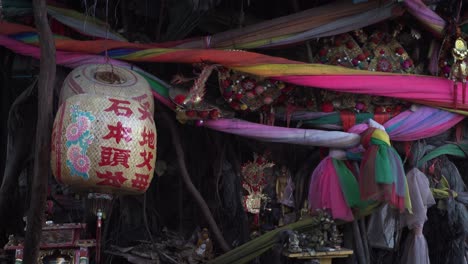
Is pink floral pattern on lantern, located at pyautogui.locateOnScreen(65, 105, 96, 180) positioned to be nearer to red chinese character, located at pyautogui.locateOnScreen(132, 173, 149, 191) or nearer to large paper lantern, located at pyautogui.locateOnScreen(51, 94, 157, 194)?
large paper lantern, located at pyautogui.locateOnScreen(51, 94, 157, 194)

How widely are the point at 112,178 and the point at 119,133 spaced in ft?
1.00

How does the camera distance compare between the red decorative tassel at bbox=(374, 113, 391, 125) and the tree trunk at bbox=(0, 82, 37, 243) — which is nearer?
the tree trunk at bbox=(0, 82, 37, 243)

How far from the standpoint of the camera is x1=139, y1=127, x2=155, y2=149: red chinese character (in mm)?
4002

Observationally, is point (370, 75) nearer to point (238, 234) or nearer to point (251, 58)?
point (251, 58)

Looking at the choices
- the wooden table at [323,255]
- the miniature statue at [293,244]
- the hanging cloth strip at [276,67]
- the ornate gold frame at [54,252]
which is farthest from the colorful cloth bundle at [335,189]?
the ornate gold frame at [54,252]

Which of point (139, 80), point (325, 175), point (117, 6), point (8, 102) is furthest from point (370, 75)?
point (8, 102)

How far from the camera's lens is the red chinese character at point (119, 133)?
12.7 feet

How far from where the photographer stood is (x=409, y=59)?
19.2ft

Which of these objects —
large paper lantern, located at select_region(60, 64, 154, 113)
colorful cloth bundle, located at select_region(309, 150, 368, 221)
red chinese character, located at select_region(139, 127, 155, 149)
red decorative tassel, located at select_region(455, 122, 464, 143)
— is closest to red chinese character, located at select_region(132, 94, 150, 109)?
large paper lantern, located at select_region(60, 64, 154, 113)

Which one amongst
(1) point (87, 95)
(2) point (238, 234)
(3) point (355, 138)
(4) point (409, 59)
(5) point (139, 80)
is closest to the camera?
(1) point (87, 95)

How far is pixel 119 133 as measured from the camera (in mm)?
3889

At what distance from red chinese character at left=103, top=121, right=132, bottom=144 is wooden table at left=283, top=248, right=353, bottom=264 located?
1.78 metres

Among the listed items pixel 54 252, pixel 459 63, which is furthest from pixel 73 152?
pixel 459 63

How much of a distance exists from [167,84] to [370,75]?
74.3 inches
